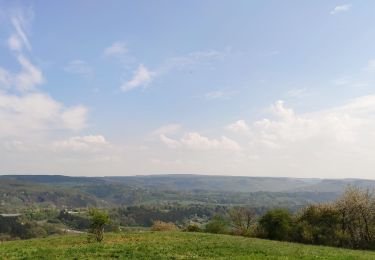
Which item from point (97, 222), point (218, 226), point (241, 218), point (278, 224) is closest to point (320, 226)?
point (278, 224)

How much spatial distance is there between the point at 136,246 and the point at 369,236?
1558 inches

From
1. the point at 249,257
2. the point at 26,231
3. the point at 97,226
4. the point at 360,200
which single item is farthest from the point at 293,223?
the point at 26,231

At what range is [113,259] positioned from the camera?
2916 cm

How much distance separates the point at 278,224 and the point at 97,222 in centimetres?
3401

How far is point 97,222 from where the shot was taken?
44844 mm

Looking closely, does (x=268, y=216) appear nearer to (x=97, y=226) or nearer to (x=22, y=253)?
(x=97, y=226)

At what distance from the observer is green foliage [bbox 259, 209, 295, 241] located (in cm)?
6581

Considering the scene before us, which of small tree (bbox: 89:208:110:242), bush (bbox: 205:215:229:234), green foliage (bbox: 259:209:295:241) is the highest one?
small tree (bbox: 89:208:110:242)

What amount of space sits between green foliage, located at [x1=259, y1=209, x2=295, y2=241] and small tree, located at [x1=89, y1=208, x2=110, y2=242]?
3268cm

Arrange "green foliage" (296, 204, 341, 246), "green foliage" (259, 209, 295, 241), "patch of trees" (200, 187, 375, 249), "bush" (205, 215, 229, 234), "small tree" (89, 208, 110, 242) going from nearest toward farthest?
"small tree" (89, 208, 110, 242), "patch of trees" (200, 187, 375, 249), "green foliage" (296, 204, 341, 246), "green foliage" (259, 209, 295, 241), "bush" (205, 215, 229, 234)

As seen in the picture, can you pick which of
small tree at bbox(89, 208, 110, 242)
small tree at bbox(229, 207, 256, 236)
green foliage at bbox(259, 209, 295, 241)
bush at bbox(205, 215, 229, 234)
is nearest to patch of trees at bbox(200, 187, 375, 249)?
green foliage at bbox(259, 209, 295, 241)

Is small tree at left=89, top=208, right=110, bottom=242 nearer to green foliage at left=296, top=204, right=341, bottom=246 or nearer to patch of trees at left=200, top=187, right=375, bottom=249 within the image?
patch of trees at left=200, top=187, right=375, bottom=249

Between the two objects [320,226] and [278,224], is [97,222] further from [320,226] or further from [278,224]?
[320,226]

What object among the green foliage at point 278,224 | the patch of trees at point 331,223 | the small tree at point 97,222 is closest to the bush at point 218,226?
the patch of trees at point 331,223
